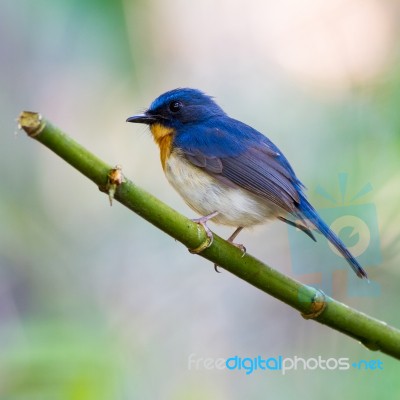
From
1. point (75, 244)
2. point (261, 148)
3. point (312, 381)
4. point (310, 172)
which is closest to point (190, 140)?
point (261, 148)

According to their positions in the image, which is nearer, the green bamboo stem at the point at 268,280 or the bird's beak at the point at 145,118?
the green bamboo stem at the point at 268,280

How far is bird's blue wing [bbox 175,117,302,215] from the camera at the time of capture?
2838 mm

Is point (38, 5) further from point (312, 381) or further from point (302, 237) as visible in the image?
point (312, 381)

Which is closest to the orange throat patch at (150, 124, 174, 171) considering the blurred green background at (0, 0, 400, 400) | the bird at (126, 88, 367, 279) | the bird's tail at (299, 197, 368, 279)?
the bird at (126, 88, 367, 279)

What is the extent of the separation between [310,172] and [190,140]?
1.72ft

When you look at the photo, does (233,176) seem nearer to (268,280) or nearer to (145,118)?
(145,118)

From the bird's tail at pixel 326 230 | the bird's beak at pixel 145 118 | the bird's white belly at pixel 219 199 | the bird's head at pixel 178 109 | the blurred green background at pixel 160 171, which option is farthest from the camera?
the bird's head at pixel 178 109

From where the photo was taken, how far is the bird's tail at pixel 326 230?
248 cm

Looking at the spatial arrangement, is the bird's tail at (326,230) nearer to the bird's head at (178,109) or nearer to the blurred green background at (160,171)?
the blurred green background at (160,171)

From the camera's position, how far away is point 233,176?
295 centimetres

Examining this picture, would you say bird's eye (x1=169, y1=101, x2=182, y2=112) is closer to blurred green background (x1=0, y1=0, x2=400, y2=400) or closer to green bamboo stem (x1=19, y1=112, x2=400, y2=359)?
blurred green background (x1=0, y1=0, x2=400, y2=400)

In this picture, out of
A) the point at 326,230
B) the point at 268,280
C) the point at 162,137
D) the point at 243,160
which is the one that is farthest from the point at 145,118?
the point at 268,280

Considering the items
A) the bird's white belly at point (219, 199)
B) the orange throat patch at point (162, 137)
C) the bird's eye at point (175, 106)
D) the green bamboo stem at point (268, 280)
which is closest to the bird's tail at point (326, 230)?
the bird's white belly at point (219, 199)

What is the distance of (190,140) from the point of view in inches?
122
